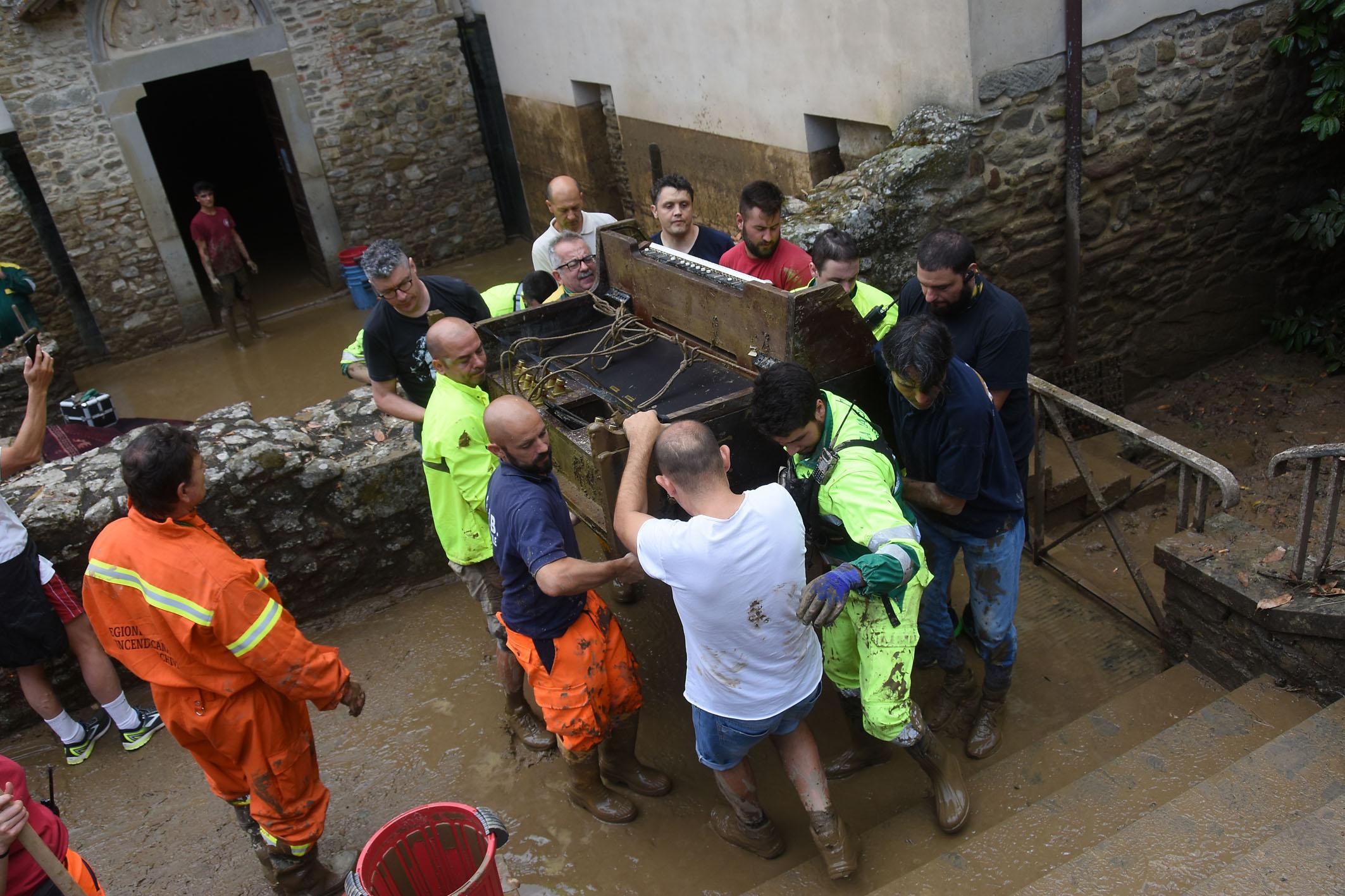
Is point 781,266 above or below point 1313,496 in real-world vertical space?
above

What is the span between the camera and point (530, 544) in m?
3.11

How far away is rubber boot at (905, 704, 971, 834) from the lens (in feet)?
10.3

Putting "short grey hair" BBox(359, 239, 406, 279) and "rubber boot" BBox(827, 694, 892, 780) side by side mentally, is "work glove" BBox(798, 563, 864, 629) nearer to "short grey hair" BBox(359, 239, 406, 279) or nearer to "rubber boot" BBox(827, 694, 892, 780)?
"rubber boot" BBox(827, 694, 892, 780)

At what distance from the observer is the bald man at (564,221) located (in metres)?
5.37

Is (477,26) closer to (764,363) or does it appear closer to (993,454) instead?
(764,363)

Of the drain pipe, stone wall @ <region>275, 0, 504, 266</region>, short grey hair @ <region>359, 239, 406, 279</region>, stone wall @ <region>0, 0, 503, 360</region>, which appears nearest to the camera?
short grey hair @ <region>359, 239, 406, 279</region>

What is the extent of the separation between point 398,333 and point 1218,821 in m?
3.60

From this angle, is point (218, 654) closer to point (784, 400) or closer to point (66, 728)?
point (66, 728)

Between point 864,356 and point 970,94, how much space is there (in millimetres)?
2380

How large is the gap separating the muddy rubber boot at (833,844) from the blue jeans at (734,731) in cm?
29

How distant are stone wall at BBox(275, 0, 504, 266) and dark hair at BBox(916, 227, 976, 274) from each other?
9203mm

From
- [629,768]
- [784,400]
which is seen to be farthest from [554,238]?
[629,768]

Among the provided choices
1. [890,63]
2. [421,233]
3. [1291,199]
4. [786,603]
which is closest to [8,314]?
→ [421,233]

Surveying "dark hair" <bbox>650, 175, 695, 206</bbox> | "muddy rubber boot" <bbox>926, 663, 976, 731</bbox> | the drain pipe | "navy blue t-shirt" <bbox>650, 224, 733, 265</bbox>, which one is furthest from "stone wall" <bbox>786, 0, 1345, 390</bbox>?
"muddy rubber boot" <bbox>926, 663, 976, 731</bbox>
